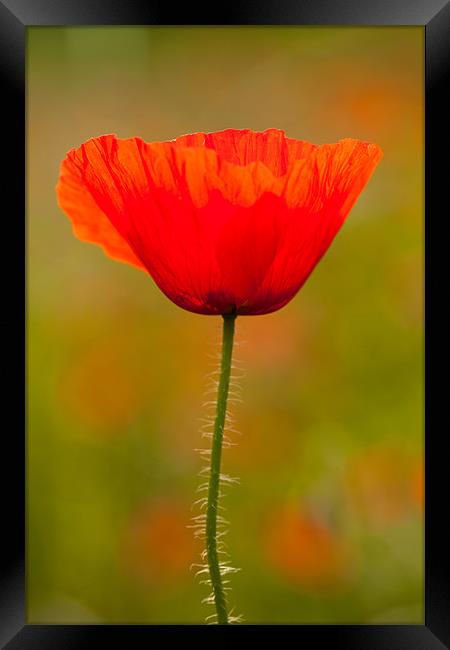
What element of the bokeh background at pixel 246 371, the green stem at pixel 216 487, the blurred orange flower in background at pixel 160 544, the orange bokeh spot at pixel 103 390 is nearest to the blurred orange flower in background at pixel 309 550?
the bokeh background at pixel 246 371

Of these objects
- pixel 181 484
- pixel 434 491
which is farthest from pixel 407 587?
pixel 181 484

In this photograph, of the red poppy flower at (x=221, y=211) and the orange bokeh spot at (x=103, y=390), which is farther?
the orange bokeh spot at (x=103, y=390)

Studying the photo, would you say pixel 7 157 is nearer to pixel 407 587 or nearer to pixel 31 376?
pixel 31 376

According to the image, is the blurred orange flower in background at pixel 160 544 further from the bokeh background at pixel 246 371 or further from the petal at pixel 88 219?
the petal at pixel 88 219

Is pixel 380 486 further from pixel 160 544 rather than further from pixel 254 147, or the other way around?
pixel 254 147

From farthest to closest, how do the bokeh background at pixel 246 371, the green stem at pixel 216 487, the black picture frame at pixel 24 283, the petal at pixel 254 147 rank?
the bokeh background at pixel 246 371 < the black picture frame at pixel 24 283 < the petal at pixel 254 147 < the green stem at pixel 216 487

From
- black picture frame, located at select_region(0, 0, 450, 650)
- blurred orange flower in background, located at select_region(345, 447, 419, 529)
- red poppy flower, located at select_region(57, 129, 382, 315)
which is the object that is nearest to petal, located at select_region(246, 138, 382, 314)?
red poppy flower, located at select_region(57, 129, 382, 315)

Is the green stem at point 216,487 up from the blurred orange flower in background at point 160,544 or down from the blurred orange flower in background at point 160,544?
up

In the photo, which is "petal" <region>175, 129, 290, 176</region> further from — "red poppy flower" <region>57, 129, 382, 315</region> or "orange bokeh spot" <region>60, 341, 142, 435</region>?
"orange bokeh spot" <region>60, 341, 142, 435</region>
